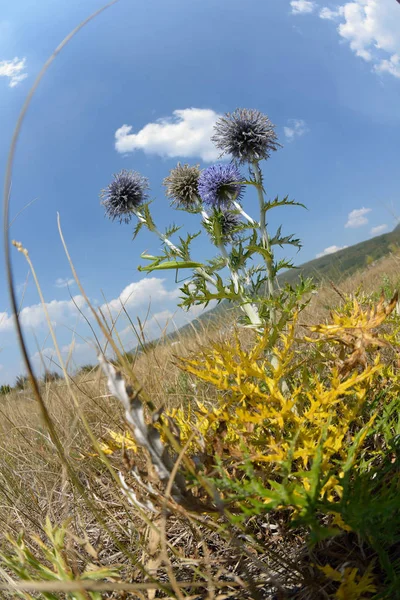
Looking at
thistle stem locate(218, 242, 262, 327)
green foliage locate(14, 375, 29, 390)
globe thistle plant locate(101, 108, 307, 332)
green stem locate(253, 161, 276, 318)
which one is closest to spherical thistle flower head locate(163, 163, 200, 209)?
globe thistle plant locate(101, 108, 307, 332)

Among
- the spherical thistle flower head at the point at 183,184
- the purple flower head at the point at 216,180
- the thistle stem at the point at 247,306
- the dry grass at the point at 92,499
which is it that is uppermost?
the spherical thistle flower head at the point at 183,184

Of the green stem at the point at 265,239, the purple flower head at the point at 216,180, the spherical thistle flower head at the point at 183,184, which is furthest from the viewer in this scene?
the spherical thistle flower head at the point at 183,184

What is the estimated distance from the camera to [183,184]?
3.39 metres

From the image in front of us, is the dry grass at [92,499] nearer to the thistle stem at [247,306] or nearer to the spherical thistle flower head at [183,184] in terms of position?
the thistle stem at [247,306]

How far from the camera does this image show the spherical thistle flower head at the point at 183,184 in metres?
3.33

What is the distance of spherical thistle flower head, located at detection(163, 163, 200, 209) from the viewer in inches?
131

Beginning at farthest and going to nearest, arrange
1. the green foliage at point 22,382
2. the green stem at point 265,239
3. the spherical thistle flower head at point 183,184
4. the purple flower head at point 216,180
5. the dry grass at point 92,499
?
1. the green foliage at point 22,382
2. the spherical thistle flower head at point 183,184
3. the purple flower head at point 216,180
4. the green stem at point 265,239
5. the dry grass at point 92,499

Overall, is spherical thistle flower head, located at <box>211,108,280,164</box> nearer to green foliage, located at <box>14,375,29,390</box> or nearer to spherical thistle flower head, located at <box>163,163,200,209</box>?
spherical thistle flower head, located at <box>163,163,200,209</box>

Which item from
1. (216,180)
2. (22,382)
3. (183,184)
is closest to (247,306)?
(216,180)

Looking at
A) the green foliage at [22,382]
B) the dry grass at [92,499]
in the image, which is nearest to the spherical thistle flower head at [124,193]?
the dry grass at [92,499]

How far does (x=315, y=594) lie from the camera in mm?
837

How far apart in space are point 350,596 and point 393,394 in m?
0.64

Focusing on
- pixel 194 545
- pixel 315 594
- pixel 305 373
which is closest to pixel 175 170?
pixel 305 373

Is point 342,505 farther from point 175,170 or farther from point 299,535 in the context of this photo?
point 175,170
